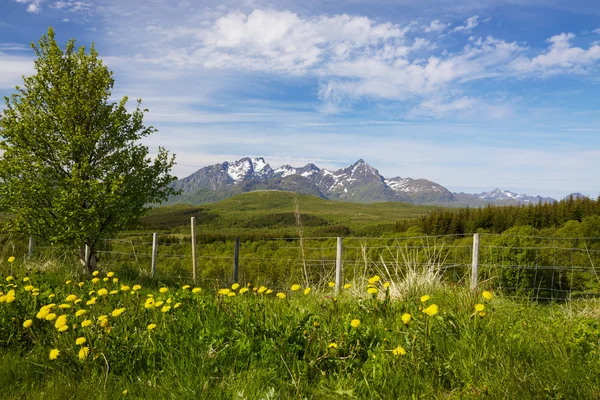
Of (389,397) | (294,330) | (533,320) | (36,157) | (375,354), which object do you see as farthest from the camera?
(36,157)

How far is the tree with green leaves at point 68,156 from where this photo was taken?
838 centimetres

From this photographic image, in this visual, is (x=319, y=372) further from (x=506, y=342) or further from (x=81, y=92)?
(x=81, y=92)

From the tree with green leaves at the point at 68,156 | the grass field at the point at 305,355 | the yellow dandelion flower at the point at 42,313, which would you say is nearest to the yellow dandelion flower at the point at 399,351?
the grass field at the point at 305,355

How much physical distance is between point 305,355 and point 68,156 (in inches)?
322

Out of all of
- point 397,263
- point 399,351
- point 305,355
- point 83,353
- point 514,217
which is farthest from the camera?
point 514,217

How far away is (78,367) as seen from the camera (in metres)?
2.89

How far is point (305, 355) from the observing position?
2846mm

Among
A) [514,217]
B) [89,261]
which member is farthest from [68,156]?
[514,217]

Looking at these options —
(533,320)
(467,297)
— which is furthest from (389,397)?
(533,320)

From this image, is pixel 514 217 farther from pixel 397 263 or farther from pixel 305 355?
pixel 305 355

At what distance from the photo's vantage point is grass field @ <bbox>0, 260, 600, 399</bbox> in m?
2.43

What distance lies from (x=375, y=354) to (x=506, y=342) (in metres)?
0.91

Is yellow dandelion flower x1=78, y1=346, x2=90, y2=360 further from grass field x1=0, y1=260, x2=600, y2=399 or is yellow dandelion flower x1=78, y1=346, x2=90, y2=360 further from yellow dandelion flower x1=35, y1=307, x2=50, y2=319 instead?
yellow dandelion flower x1=35, y1=307, x2=50, y2=319

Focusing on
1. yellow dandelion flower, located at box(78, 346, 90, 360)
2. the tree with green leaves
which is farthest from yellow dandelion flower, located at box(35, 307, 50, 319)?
the tree with green leaves
